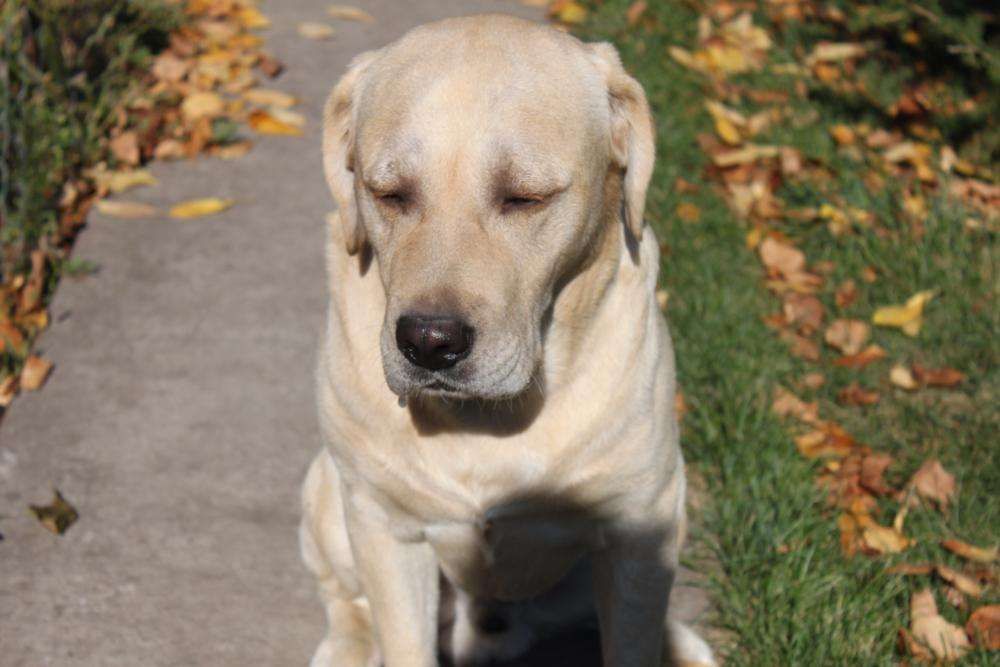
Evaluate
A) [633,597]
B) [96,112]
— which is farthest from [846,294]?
[96,112]

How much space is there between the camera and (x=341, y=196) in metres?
2.74

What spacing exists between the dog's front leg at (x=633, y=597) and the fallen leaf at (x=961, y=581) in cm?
88

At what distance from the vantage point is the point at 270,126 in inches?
229

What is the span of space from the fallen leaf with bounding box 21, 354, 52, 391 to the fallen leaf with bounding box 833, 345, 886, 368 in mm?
2713

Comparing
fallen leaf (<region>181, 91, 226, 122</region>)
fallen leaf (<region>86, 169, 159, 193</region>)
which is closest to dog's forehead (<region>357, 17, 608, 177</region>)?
fallen leaf (<region>86, 169, 159, 193</region>)

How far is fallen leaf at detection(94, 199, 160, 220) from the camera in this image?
5129 millimetres

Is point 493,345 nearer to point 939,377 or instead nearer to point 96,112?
point 939,377

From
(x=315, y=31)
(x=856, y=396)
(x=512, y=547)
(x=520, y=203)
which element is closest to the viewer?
(x=520, y=203)

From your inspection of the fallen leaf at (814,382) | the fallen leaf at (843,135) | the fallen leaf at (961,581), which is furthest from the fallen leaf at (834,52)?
the fallen leaf at (961,581)

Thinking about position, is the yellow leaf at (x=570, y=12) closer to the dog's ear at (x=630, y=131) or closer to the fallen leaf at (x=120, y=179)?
the fallen leaf at (x=120, y=179)

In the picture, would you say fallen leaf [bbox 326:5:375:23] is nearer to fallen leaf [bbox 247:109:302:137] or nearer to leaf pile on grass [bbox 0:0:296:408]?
leaf pile on grass [bbox 0:0:296:408]

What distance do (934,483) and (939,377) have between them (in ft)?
2.09

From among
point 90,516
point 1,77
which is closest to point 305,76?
point 1,77

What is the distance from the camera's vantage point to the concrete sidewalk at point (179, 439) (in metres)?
3.33
